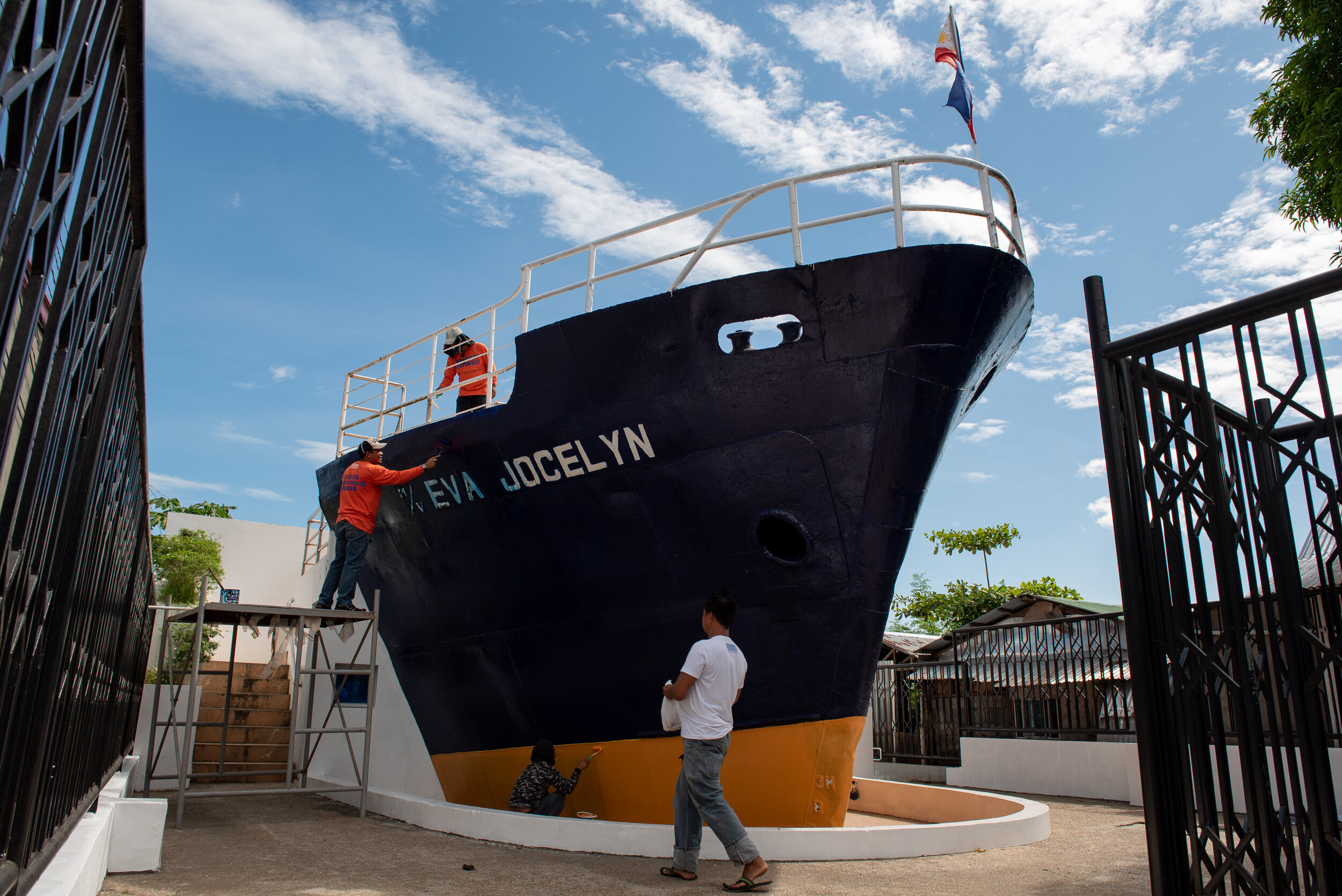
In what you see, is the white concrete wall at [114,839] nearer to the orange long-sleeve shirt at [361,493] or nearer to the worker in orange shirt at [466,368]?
the orange long-sleeve shirt at [361,493]

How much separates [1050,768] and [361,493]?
364 inches

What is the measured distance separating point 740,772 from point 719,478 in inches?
86.6

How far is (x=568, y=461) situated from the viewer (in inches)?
286

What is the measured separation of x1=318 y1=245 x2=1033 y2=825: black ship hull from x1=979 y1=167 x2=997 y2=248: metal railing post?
0.19 meters

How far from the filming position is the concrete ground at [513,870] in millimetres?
5133

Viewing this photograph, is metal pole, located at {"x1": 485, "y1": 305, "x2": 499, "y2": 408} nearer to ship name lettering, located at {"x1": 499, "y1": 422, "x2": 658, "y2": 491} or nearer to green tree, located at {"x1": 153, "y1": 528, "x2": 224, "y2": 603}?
ship name lettering, located at {"x1": 499, "y1": 422, "x2": 658, "y2": 491}

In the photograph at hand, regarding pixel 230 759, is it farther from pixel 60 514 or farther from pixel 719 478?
pixel 60 514

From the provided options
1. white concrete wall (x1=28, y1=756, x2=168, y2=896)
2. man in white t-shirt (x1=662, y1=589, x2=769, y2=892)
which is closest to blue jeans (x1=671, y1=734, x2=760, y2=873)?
man in white t-shirt (x1=662, y1=589, x2=769, y2=892)

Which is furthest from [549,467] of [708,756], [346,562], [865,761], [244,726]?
[865,761]

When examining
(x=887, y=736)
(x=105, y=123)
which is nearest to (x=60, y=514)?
(x=105, y=123)

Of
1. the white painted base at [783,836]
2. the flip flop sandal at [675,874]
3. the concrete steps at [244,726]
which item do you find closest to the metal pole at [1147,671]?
the flip flop sandal at [675,874]

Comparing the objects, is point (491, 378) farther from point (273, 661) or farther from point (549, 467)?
point (273, 661)

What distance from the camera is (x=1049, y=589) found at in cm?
3397

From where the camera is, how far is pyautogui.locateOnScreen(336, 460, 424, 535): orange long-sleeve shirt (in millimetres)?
8602
